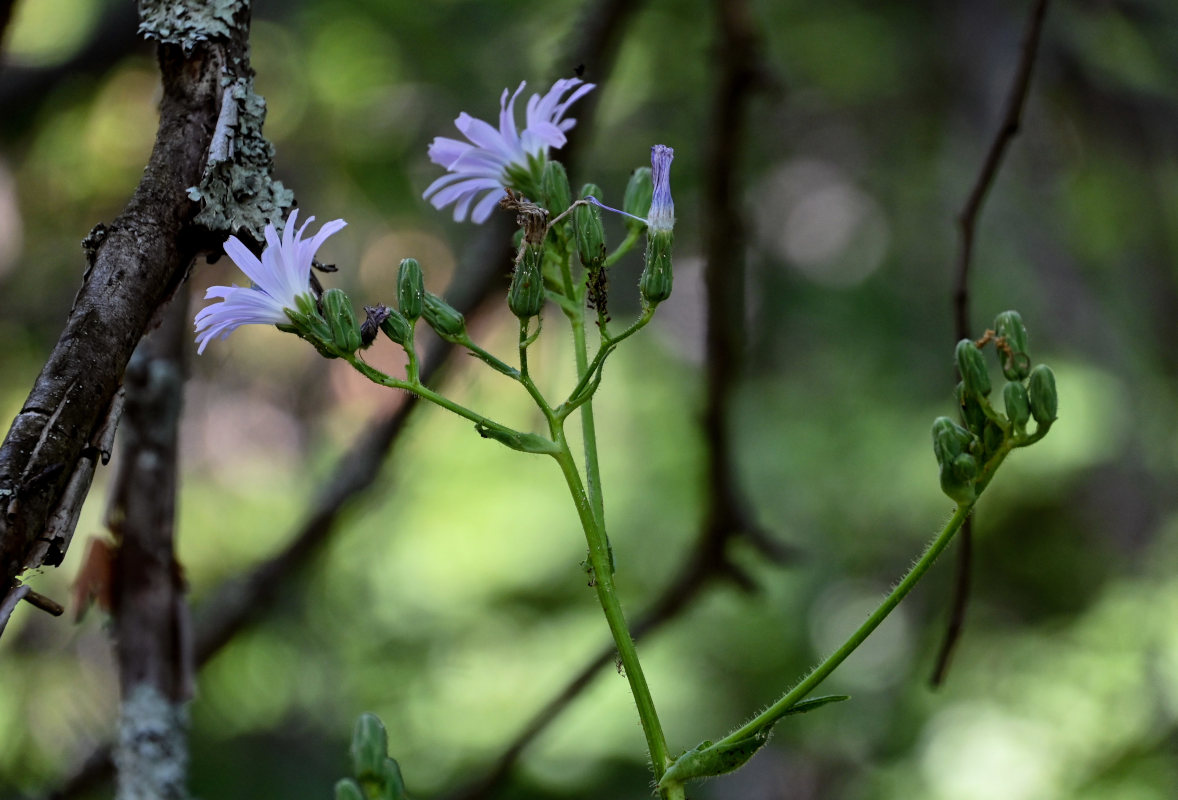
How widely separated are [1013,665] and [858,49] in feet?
9.29

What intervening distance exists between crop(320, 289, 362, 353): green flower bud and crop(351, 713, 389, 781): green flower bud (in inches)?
12.9

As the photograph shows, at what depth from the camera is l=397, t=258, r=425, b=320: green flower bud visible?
93 centimetres

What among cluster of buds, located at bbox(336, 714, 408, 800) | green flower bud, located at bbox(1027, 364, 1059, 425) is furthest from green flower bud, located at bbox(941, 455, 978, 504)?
cluster of buds, located at bbox(336, 714, 408, 800)

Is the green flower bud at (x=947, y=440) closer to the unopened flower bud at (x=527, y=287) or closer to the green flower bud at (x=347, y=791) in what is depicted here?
the unopened flower bud at (x=527, y=287)

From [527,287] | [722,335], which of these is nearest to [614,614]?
[527,287]

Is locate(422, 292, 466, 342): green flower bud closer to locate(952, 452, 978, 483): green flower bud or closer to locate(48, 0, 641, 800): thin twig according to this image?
locate(952, 452, 978, 483): green flower bud

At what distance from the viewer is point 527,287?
2.97 feet

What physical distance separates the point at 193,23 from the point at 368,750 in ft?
1.92

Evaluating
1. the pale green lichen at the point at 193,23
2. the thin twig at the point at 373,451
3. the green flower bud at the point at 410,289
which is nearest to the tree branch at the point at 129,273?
the pale green lichen at the point at 193,23

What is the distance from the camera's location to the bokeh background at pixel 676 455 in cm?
327

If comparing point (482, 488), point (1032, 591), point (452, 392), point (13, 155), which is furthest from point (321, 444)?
point (1032, 591)

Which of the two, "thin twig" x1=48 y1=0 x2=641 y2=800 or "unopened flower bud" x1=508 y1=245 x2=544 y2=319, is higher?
"thin twig" x1=48 y1=0 x2=641 y2=800

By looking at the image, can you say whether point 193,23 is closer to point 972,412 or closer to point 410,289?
point 410,289

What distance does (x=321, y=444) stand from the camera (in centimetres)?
485
